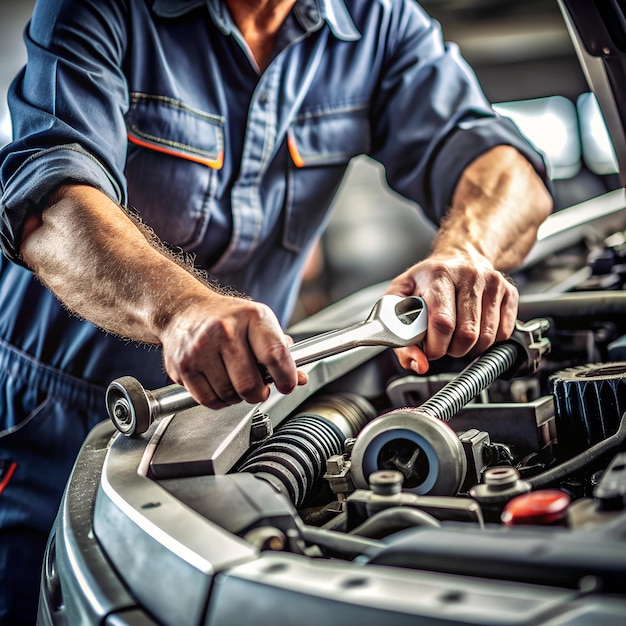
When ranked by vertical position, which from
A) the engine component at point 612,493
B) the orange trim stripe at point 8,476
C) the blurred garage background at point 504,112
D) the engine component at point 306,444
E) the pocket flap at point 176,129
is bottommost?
the blurred garage background at point 504,112

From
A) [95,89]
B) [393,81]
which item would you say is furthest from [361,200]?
[95,89]

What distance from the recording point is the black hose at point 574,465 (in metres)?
0.72

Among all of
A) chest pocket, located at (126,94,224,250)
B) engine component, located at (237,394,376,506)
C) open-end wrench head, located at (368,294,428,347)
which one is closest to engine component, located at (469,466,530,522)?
engine component, located at (237,394,376,506)

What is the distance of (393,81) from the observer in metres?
1.66

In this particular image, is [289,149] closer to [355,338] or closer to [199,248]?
[199,248]

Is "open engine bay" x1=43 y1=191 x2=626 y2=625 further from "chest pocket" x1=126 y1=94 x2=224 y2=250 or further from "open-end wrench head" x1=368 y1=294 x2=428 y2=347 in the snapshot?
"chest pocket" x1=126 y1=94 x2=224 y2=250

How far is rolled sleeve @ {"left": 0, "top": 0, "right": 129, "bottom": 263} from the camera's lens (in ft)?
3.56

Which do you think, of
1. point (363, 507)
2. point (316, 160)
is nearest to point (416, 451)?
point (363, 507)

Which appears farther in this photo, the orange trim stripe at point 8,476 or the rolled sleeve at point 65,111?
the orange trim stripe at point 8,476

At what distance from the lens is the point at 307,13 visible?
153 centimetres

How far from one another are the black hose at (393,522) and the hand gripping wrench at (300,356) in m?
0.24

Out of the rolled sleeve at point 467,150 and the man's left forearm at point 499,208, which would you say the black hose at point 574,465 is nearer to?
the man's left forearm at point 499,208

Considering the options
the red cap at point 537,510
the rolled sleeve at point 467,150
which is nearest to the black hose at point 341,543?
the red cap at point 537,510

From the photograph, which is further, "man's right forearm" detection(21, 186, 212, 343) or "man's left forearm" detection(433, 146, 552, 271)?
"man's left forearm" detection(433, 146, 552, 271)
